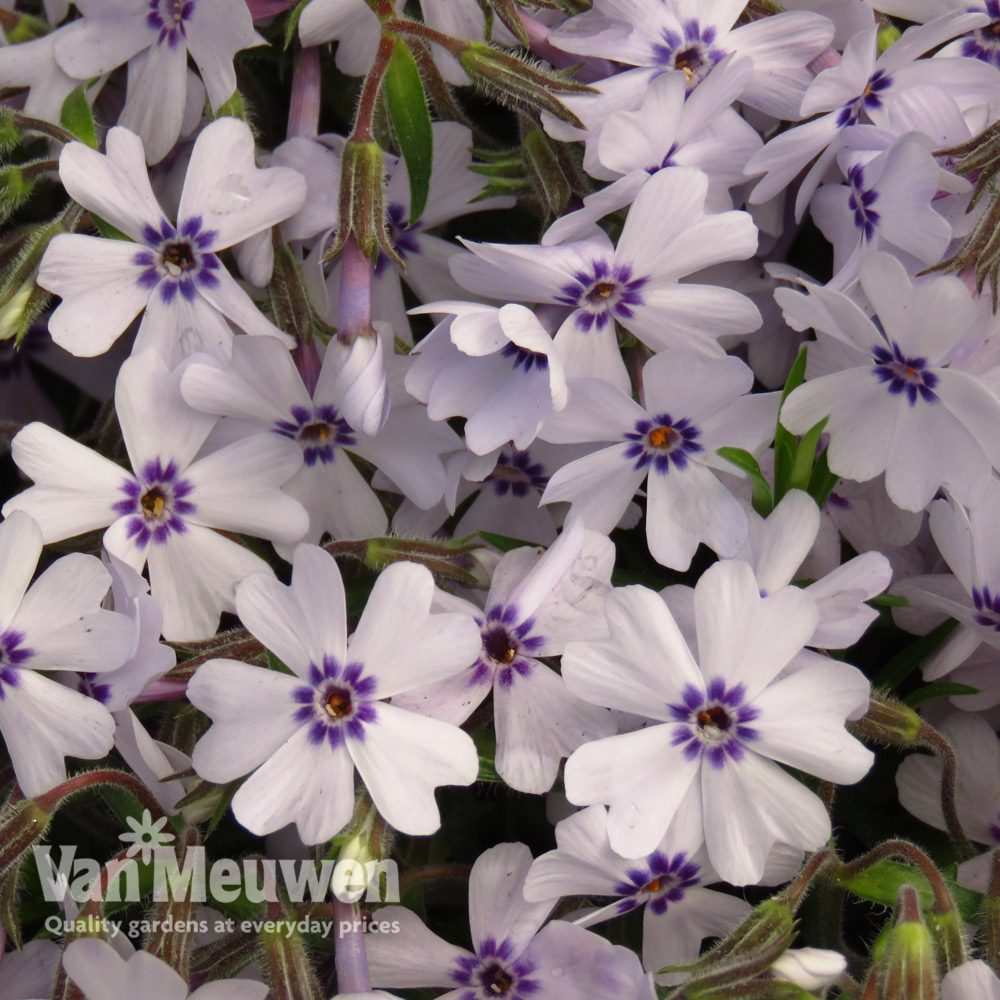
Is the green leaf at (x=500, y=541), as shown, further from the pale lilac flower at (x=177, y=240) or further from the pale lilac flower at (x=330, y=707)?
the pale lilac flower at (x=177, y=240)

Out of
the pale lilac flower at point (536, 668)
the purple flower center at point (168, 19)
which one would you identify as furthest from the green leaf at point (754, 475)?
the purple flower center at point (168, 19)

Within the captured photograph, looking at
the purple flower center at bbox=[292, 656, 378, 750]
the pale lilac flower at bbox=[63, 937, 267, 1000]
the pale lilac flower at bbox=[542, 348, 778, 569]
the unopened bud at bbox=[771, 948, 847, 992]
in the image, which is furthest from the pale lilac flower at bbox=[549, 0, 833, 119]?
the pale lilac flower at bbox=[63, 937, 267, 1000]

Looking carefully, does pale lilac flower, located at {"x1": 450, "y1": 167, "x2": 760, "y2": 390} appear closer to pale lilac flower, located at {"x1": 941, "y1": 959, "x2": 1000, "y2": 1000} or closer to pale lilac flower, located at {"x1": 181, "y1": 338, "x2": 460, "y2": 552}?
pale lilac flower, located at {"x1": 181, "y1": 338, "x2": 460, "y2": 552}

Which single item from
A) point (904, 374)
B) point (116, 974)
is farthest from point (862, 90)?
point (116, 974)

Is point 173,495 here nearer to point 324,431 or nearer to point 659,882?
point 324,431

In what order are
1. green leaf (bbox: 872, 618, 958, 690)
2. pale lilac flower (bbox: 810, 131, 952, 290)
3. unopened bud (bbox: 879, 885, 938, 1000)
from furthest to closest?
green leaf (bbox: 872, 618, 958, 690) → pale lilac flower (bbox: 810, 131, 952, 290) → unopened bud (bbox: 879, 885, 938, 1000)

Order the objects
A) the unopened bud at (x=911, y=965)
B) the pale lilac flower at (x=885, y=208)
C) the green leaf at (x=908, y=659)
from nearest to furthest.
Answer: the unopened bud at (x=911, y=965) < the pale lilac flower at (x=885, y=208) < the green leaf at (x=908, y=659)
